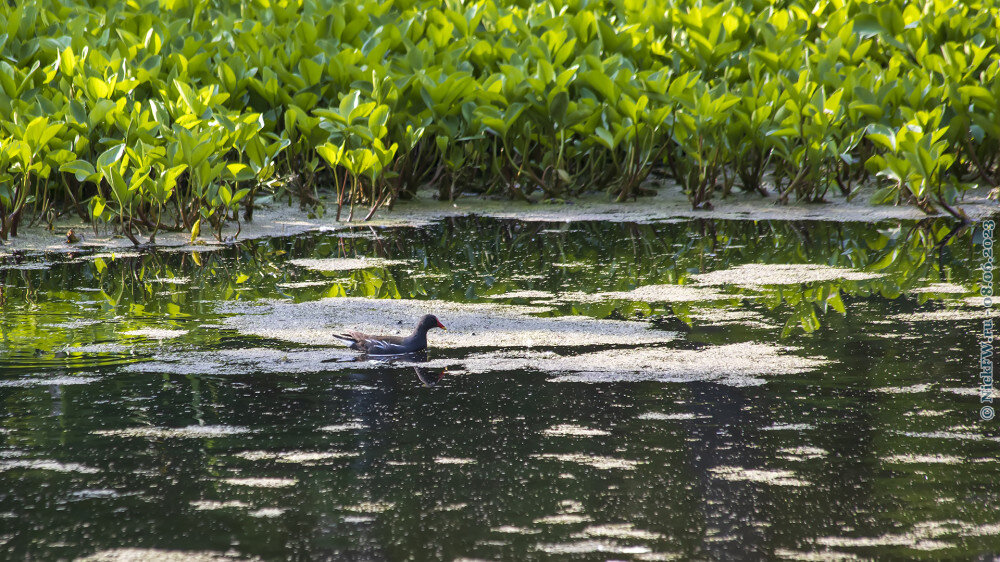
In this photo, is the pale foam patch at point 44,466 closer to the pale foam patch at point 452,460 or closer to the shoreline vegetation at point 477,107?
the pale foam patch at point 452,460

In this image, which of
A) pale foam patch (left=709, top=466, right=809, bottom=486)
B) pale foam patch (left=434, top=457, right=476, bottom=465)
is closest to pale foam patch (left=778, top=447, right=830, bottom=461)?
pale foam patch (left=709, top=466, right=809, bottom=486)

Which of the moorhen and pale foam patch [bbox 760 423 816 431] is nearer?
pale foam patch [bbox 760 423 816 431]

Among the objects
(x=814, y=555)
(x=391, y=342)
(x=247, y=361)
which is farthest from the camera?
(x=391, y=342)

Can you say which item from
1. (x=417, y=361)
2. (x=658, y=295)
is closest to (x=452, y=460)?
(x=417, y=361)

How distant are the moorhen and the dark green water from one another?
0.11m

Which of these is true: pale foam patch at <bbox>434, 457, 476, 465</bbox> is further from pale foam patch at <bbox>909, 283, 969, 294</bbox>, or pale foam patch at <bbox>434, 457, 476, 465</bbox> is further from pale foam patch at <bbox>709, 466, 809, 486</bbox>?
pale foam patch at <bbox>909, 283, 969, 294</bbox>

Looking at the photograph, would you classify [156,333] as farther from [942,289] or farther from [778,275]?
[942,289]

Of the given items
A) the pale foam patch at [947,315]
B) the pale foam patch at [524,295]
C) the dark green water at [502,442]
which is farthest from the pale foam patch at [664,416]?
the pale foam patch at [524,295]

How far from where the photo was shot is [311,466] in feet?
10.1

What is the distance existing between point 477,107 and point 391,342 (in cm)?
350

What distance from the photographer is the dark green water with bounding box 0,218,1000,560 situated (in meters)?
2.65

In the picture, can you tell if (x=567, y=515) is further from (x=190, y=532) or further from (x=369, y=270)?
(x=369, y=270)

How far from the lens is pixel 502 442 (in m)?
3.26

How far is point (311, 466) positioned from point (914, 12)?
7083 millimetres
